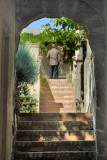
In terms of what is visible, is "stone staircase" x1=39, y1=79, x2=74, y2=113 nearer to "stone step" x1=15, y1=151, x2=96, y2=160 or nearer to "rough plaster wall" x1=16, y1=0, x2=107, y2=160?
"stone step" x1=15, y1=151, x2=96, y2=160

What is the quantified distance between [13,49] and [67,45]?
10847mm

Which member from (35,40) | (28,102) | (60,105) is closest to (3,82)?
(28,102)

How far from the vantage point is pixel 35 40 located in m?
16.6

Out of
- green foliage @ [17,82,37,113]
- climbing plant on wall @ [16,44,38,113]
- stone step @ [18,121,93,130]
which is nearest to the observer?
stone step @ [18,121,93,130]

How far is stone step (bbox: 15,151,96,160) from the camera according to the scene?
7352 millimetres

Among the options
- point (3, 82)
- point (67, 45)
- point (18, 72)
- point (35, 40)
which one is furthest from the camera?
point (67, 45)

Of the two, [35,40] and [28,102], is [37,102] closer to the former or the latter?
Answer: [28,102]

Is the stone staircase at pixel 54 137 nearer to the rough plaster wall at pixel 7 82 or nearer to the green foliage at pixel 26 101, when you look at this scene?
the rough plaster wall at pixel 7 82

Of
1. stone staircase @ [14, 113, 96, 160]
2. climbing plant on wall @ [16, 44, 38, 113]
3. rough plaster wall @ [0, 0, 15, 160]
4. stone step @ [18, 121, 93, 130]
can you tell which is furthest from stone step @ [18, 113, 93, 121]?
rough plaster wall @ [0, 0, 15, 160]

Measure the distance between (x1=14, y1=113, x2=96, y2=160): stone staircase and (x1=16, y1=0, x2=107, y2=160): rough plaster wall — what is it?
0.92 metres

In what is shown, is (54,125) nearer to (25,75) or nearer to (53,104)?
(25,75)

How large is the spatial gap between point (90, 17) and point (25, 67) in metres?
2.92

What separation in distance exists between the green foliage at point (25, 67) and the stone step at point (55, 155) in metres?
2.56

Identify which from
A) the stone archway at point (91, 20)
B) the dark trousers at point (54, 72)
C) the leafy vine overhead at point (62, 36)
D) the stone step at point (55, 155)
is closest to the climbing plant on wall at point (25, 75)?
the stone step at point (55, 155)
